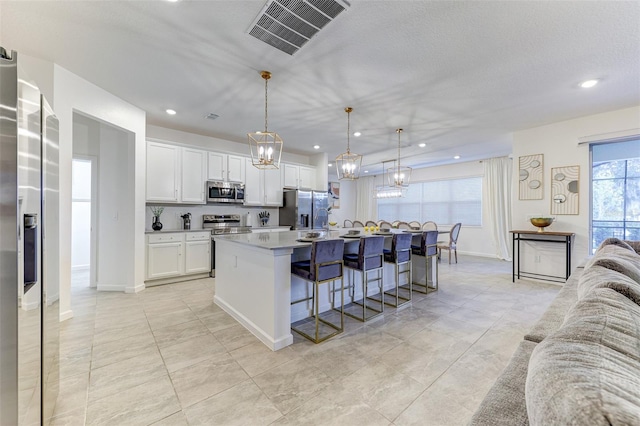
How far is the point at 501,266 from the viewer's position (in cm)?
593

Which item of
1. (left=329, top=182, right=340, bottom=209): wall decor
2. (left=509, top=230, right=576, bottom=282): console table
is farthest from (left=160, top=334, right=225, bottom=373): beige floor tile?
(left=329, top=182, right=340, bottom=209): wall decor

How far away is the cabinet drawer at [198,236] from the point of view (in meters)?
4.56

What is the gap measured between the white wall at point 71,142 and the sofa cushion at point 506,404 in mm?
3979

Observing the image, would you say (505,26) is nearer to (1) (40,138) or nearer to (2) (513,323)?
(2) (513,323)

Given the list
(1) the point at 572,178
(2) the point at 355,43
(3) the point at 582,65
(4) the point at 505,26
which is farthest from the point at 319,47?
(1) the point at 572,178

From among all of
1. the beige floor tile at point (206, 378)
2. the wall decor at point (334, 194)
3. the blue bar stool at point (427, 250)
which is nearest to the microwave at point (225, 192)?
the beige floor tile at point (206, 378)

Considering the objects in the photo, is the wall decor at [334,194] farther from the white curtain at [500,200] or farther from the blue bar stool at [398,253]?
the blue bar stool at [398,253]

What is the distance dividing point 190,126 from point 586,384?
5432 mm

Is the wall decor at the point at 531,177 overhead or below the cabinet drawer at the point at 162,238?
overhead

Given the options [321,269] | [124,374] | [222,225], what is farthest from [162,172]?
[321,269]

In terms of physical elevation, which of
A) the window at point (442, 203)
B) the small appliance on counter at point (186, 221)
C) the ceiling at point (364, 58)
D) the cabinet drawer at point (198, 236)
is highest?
the ceiling at point (364, 58)

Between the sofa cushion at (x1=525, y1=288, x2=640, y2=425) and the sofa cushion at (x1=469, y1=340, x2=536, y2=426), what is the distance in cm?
28

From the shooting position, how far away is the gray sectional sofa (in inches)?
18.6

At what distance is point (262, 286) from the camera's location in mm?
2539
